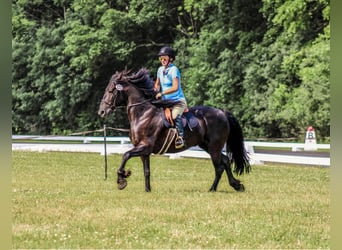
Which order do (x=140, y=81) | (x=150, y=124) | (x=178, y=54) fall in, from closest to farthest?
(x=150, y=124), (x=140, y=81), (x=178, y=54)

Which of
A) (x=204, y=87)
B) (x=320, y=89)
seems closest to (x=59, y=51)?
(x=204, y=87)

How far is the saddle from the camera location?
9.80 metres

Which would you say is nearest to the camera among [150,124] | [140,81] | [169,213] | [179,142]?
[169,213]

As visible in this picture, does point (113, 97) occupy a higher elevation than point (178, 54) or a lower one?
lower

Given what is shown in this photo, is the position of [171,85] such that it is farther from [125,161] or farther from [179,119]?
[125,161]

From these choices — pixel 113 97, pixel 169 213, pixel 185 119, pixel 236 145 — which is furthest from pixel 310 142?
pixel 169 213

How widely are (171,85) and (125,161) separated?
1.38 metres

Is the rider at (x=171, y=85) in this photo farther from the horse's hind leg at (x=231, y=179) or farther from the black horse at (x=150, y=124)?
the horse's hind leg at (x=231, y=179)

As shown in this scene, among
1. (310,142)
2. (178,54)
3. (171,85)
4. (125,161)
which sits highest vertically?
(178,54)

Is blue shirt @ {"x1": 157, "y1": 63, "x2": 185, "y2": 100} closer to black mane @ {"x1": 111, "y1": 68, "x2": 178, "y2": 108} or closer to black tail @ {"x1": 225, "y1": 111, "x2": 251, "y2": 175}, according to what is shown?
black mane @ {"x1": 111, "y1": 68, "x2": 178, "y2": 108}

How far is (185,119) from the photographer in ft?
33.0

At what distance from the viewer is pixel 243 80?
113ft

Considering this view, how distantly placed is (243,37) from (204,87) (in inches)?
144

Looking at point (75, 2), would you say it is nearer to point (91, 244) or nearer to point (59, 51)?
point (59, 51)
